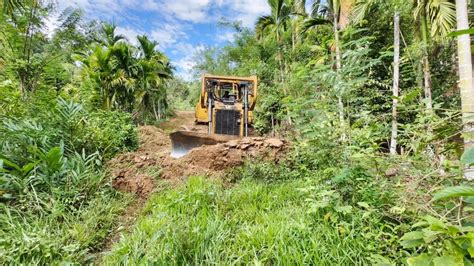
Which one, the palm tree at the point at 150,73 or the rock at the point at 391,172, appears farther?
the palm tree at the point at 150,73

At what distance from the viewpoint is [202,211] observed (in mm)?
2668

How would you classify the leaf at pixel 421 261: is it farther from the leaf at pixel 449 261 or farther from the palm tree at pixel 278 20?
the palm tree at pixel 278 20

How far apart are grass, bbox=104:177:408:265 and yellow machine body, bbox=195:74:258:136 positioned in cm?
404

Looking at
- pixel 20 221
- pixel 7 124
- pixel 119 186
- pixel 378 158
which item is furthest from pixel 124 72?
pixel 378 158

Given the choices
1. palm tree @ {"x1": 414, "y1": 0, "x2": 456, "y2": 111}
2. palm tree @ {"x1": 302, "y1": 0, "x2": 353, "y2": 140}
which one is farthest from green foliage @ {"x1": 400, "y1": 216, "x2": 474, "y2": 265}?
palm tree @ {"x1": 302, "y1": 0, "x2": 353, "y2": 140}

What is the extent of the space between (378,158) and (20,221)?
366 centimetres

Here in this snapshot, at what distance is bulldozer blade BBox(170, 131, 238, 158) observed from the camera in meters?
5.30

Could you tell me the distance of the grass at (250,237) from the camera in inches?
75.9

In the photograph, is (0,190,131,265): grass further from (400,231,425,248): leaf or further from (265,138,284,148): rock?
(265,138,284,148): rock

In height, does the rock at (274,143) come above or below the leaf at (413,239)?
above

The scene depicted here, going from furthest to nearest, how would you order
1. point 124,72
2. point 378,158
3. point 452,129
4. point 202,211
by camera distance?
1. point 124,72
2. point 202,211
3. point 378,158
4. point 452,129

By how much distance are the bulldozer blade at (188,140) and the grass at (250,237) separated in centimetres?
255

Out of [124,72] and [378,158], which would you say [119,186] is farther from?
[124,72]

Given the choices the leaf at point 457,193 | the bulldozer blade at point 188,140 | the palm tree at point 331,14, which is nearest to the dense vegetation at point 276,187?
the leaf at point 457,193
